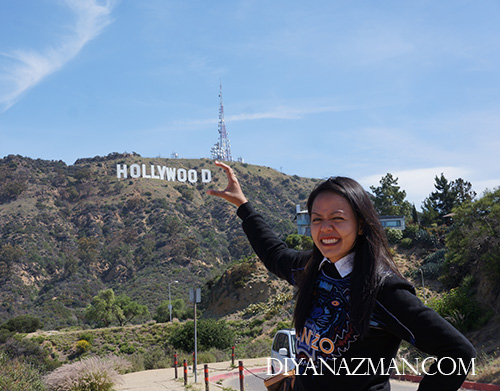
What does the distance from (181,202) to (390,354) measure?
114 metres

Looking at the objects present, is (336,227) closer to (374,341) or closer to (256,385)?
(374,341)

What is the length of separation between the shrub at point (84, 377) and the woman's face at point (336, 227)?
12.4 m

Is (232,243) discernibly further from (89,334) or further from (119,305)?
(89,334)

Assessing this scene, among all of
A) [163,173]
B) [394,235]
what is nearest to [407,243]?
[394,235]

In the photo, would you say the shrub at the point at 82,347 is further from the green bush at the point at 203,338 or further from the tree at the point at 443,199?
the tree at the point at 443,199

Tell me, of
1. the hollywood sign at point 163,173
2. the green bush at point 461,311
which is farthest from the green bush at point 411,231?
the hollywood sign at point 163,173

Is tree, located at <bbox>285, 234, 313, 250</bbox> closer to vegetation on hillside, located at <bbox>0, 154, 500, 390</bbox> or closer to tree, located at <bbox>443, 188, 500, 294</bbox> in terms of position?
vegetation on hillside, located at <bbox>0, 154, 500, 390</bbox>

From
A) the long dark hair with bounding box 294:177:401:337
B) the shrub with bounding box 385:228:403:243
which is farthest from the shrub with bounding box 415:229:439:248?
the long dark hair with bounding box 294:177:401:337

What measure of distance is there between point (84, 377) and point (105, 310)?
52.5m

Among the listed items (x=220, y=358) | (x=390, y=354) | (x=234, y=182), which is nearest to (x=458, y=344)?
(x=390, y=354)

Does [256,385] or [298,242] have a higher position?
[298,242]

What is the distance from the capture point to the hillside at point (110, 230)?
8200cm

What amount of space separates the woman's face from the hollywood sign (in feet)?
398

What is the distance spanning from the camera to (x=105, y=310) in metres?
62.4
